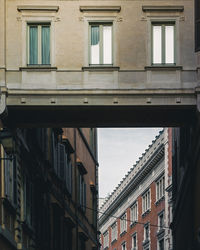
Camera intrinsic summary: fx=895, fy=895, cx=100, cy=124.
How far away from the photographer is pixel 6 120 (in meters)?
31.1

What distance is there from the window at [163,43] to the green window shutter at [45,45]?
3.77m

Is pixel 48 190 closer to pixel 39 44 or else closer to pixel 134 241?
pixel 39 44

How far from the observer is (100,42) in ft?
106

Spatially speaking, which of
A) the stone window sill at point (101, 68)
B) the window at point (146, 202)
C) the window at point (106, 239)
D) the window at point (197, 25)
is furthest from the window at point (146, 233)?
the window at point (197, 25)

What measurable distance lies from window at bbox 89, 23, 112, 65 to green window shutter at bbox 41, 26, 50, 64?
1537 millimetres

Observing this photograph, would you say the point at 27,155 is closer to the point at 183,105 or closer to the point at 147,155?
the point at 183,105

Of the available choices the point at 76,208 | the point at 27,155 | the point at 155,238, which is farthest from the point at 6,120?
the point at 155,238

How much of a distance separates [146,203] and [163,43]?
157ft

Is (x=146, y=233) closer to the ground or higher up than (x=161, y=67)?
higher up

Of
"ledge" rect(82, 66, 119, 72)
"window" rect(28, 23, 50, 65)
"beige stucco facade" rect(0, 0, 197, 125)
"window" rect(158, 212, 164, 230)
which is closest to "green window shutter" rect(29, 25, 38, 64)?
"window" rect(28, 23, 50, 65)

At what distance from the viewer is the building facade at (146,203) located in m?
69.4

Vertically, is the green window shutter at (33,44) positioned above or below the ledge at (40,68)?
above

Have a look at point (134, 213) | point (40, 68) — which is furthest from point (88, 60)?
point (134, 213)

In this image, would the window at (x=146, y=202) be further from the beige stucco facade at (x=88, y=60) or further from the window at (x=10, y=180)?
the window at (x=10, y=180)
